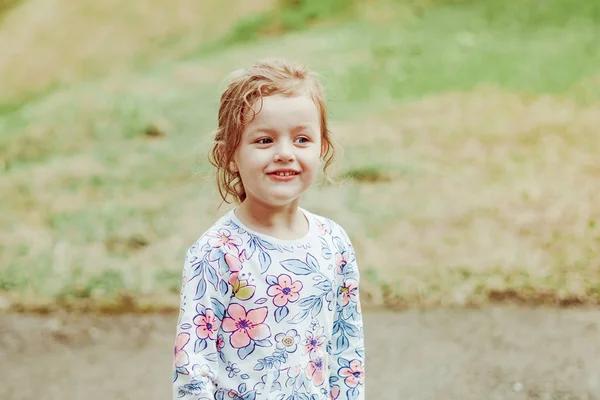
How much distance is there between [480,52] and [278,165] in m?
6.20

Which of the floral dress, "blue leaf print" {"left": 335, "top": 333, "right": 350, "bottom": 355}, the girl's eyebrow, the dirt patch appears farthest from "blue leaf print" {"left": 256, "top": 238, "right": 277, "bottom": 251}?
the dirt patch

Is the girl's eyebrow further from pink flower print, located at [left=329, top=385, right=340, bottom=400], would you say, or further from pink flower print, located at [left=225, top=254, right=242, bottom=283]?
pink flower print, located at [left=329, top=385, right=340, bottom=400]

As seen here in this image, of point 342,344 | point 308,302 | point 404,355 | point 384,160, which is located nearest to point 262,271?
point 308,302

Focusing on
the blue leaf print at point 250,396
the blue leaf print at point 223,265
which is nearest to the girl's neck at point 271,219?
the blue leaf print at point 223,265

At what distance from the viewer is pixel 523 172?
5211 millimetres

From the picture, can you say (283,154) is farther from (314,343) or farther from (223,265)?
(314,343)

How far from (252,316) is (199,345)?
13 centimetres

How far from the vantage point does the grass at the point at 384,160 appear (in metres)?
4.00

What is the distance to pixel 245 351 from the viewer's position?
170cm

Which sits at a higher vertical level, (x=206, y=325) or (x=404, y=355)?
(x=206, y=325)

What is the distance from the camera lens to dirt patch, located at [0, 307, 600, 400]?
3031mm

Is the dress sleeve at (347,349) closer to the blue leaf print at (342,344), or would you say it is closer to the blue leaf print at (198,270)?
the blue leaf print at (342,344)

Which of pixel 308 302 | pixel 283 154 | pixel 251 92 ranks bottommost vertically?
pixel 308 302

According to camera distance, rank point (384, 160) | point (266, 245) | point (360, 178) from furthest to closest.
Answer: point (384, 160) < point (360, 178) < point (266, 245)
